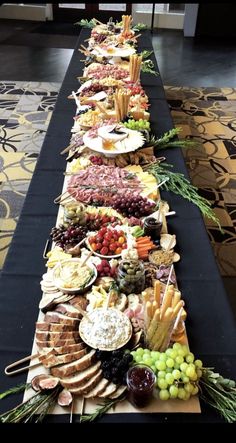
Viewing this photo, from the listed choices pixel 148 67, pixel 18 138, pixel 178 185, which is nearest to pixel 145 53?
pixel 148 67

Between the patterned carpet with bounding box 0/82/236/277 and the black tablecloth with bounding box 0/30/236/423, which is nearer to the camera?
the black tablecloth with bounding box 0/30/236/423

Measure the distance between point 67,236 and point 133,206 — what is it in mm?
372

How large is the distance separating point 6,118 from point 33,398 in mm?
3655

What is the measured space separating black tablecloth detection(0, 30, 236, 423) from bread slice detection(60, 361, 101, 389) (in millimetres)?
92

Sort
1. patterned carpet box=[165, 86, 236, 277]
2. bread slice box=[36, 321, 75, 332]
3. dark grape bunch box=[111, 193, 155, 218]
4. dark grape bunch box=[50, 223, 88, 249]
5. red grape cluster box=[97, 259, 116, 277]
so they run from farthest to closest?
patterned carpet box=[165, 86, 236, 277], dark grape bunch box=[111, 193, 155, 218], dark grape bunch box=[50, 223, 88, 249], red grape cluster box=[97, 259, 116, 277], bread slice box=[36, 321, 75, 332]

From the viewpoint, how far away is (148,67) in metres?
3.82

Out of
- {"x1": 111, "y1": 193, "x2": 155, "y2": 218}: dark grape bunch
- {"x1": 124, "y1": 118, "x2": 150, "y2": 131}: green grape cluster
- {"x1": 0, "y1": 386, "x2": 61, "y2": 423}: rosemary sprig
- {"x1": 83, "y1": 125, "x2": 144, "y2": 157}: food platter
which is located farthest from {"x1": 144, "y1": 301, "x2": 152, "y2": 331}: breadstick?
{"x1": 124, "y1": 118, "x2": 150, "y2": 131}: green grape cluster

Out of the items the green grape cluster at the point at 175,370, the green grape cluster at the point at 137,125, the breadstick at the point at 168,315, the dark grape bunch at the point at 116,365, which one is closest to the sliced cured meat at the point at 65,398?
the dark grape bunch at the point at 116,365

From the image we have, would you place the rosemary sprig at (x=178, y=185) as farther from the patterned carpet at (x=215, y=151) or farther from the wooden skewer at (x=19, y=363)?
the wooden skewer at (x=19, y=363)

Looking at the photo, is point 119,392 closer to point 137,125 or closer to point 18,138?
point 137,125

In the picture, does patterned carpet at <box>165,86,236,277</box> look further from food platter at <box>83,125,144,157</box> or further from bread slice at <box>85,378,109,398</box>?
bread slice at <box>85,378,109,398</box>

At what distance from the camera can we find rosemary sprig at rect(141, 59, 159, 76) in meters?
3.71

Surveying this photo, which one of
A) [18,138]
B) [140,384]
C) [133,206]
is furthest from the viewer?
[18,138]

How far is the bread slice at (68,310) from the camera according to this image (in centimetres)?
144
